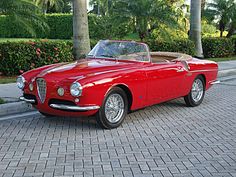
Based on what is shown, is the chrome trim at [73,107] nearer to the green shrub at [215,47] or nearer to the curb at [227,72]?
the curb at [227,72]

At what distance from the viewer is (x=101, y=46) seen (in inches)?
294

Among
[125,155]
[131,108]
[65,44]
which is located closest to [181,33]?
[65,44]

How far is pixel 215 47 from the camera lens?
19.7 m

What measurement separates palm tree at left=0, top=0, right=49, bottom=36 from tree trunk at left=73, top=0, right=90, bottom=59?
1.38 m

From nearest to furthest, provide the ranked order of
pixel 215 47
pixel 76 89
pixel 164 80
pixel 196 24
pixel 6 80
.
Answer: pixel 76 89 → pixel 164 80 → pixel 6 80 → pixel 196 24 → pixel 215 47

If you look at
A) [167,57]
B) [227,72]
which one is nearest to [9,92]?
[167,57]

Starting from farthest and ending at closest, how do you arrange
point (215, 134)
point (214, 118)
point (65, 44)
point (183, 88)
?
point (65, 44) → point (183, 88) → point (214, 118) → point (215, 134)

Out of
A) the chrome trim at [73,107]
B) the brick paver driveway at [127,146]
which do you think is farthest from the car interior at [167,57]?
the chrome trim at [73,107]

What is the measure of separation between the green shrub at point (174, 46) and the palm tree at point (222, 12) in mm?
8337

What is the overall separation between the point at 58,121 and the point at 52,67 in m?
0.99

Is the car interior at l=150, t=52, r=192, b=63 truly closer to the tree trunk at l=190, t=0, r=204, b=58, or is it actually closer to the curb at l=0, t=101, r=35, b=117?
the curb at l=0, t=101, r=35, b=117

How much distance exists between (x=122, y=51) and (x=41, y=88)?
186 centimetres

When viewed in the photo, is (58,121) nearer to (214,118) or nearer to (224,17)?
(214,118)

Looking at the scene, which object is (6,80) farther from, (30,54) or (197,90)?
(197,90)
